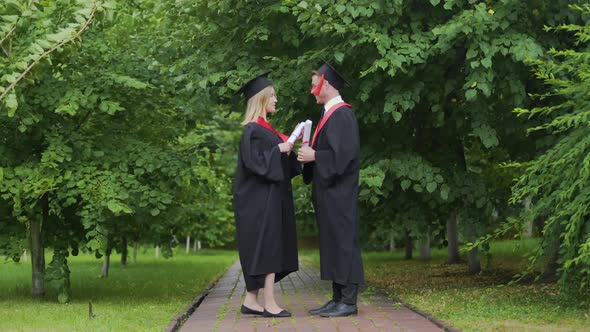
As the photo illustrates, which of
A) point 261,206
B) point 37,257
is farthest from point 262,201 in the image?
point 37,257

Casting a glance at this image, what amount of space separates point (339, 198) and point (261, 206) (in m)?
0.74

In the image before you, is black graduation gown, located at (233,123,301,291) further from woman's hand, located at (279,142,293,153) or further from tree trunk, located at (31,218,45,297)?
tree trunk, located at (31,218,45,297)

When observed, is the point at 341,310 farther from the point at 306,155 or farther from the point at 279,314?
the point at 306,155

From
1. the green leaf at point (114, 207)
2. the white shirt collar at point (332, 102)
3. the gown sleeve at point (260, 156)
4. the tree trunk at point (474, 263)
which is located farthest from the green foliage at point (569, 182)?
the tree trunk at point (474, 263)

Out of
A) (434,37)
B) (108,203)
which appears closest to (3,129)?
(108,203)

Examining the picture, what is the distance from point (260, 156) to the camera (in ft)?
28.2

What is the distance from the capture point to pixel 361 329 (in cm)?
761

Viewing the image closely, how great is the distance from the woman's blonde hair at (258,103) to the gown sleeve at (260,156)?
0.45 feet

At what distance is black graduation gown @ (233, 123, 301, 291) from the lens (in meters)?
8.56

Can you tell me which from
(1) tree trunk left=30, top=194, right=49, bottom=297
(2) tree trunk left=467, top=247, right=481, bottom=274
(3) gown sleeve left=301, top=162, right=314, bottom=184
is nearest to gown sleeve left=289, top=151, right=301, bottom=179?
(3) gown sleeve left=301, top=162, right=314, bottom=184

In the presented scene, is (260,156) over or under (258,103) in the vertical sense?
under

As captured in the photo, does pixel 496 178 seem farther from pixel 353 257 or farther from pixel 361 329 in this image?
pixel 361 329

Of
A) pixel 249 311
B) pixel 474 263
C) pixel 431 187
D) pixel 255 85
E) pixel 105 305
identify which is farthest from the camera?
pixel 474 263

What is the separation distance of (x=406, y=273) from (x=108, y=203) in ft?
28.0
